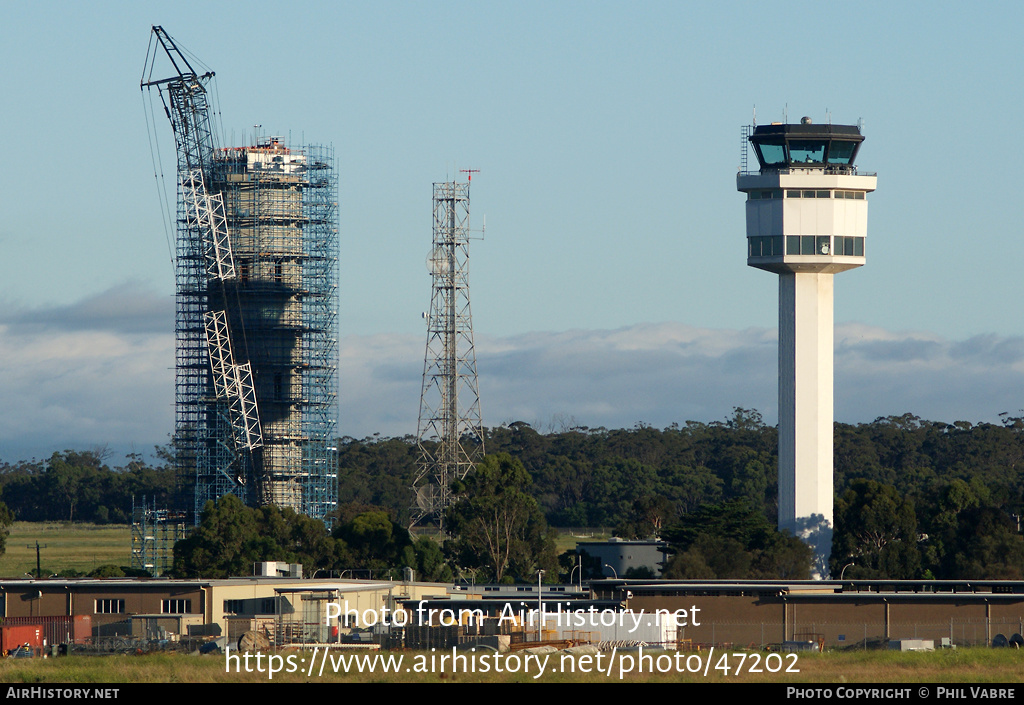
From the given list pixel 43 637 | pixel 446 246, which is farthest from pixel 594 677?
pixel 446 246

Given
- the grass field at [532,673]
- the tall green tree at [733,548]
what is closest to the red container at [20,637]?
the grass field at [532,673]

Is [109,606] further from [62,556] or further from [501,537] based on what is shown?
[62,556]

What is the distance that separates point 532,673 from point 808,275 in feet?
251

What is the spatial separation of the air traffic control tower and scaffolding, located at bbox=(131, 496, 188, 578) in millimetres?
55362

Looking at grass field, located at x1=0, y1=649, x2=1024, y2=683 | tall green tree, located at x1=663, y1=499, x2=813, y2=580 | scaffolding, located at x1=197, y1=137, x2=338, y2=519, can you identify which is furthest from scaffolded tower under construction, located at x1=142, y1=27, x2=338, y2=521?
grass field, located at x1=0, y1=649, x2=1024, y2=683

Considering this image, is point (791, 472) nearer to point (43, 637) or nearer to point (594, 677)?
point (43, 637)

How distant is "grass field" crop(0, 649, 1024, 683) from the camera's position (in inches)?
2340

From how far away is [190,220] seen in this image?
511ft

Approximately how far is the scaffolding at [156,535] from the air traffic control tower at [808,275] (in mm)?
55362

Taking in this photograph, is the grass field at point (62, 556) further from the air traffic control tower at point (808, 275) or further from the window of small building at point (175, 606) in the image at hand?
the air traffic control tower at point (808, 275)

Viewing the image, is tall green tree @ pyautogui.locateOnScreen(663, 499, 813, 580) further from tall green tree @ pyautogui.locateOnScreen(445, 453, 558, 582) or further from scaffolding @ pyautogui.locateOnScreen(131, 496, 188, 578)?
scaffolding @ pyautogui.locateOnScreen(131, 496, 188, 578)

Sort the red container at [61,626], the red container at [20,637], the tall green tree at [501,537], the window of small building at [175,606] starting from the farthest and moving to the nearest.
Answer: the tall green tree at [501,537], the window of small building at [175,606], the red container at [61,626], the red container at [20,637]

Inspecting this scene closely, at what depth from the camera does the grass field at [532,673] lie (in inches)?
2340

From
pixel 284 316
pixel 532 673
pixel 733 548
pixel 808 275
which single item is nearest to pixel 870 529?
pixel 733 548
